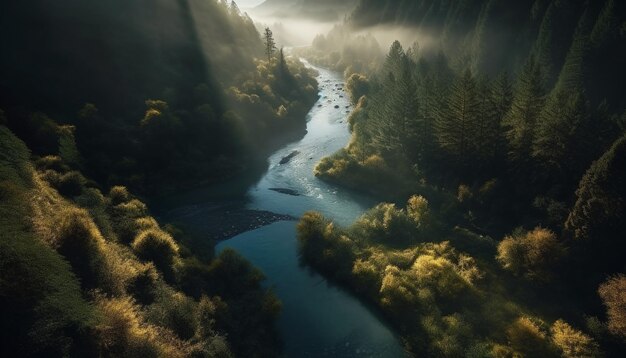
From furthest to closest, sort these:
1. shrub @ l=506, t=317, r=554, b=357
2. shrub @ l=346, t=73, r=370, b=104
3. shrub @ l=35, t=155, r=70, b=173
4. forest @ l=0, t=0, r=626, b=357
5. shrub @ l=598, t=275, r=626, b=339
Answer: shrub @ l=346, t=73, r=370, b=104, shrub @ l=35, t=155, r=70, b=173, shrub @ l=598, t=275, r=626, b=339, shrub @ l=506, t=317, r=554, b=357, forest @ l=0, t=0, r=626, b=357

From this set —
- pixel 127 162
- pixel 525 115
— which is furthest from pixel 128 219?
pixel 525 115

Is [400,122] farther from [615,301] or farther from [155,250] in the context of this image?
A: [155,250]

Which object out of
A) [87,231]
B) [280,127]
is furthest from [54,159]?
[280,127]

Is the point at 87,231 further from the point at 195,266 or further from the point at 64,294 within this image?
the point at 195,266

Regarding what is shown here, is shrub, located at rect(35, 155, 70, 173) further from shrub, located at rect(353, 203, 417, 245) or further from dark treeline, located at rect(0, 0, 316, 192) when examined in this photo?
shrub, located at rect(353, 203, 417, 245)

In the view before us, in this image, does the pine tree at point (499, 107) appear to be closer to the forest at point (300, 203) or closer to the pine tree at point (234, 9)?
the forest at point (300, 203)

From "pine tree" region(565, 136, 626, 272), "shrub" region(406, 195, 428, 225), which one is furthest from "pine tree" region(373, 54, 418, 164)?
"pine tree" region(565, 136, 626, 272)
